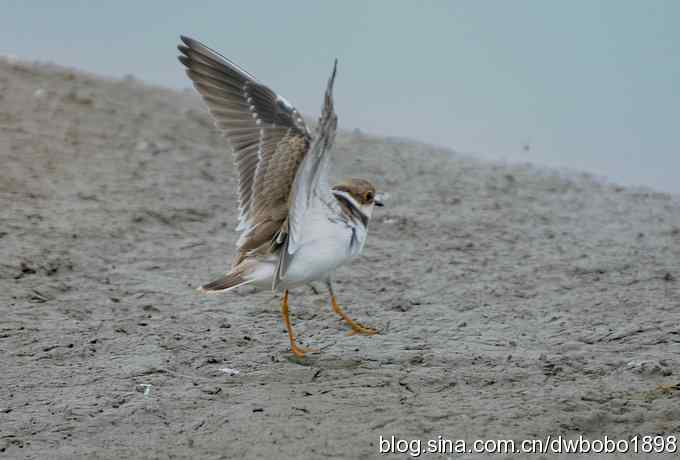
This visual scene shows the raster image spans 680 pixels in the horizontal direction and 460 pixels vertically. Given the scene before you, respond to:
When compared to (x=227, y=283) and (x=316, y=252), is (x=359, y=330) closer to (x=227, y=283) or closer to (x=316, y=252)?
(x=316, y=252)

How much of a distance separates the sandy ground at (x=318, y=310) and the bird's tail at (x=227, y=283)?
40cm

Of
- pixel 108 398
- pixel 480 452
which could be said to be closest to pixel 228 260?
pixel 108 398

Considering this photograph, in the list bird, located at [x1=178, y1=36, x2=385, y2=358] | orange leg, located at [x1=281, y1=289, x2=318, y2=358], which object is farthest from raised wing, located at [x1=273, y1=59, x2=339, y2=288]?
orange leg, located at [x1=281, y1=289, x2=318, y2=358]

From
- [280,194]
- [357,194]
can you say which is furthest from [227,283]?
[357,194]

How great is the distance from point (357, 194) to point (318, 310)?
2.92ft

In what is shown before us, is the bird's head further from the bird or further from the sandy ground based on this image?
the sandy ground

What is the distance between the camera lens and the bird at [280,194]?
5648mm

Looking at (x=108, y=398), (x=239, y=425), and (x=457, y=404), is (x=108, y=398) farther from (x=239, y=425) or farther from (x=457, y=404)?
(x=457, y=404)

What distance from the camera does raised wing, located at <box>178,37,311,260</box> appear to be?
625cm

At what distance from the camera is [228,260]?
7.68 metres

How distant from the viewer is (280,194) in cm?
621

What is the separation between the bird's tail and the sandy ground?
396mm

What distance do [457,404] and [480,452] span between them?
0.52 m

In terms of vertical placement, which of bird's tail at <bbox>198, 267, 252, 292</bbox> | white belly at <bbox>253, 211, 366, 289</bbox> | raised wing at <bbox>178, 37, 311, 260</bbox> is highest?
raised wing at <bbox>178, 37, 311, 260</bbox>
